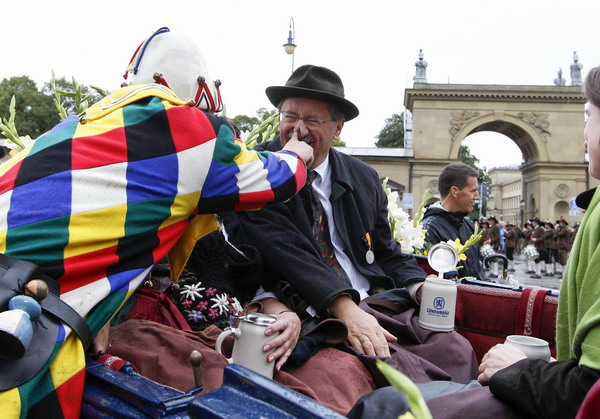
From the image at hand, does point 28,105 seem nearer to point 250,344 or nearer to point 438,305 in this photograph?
point 438,305

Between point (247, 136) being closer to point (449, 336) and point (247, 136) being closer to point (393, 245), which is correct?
point (393, 245)

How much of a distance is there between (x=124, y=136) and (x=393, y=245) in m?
1.99

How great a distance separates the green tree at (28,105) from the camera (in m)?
31.3

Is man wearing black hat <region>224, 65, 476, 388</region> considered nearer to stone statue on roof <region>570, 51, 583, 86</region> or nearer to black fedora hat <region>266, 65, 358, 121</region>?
black fedora hat <region>266, 65, 358, 121</region>

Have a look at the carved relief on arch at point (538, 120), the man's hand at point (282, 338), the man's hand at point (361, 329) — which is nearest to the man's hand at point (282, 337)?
the man's hand at point (282, 338)

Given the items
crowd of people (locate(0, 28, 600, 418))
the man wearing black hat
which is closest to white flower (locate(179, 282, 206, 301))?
crowd of people (locate(0, 28, 600, 418))

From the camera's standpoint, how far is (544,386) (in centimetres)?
137

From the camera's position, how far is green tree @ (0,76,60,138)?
31328 mm

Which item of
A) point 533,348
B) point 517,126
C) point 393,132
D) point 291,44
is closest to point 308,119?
point 533,348

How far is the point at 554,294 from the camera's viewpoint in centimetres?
268

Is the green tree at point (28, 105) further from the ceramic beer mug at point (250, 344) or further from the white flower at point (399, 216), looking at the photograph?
the ceramic beer mug at point (250, 344)

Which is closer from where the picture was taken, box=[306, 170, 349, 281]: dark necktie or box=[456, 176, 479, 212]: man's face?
box=[306, 170, 349, 281]: dark necktie

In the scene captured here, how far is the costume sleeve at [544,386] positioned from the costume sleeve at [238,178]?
1.00 meters

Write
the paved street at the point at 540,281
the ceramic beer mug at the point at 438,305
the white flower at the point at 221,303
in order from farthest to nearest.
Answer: the paved street at the point at 540,281
the ceramic beer mug at the point at 438,305
the white flower at the point at 221,303
